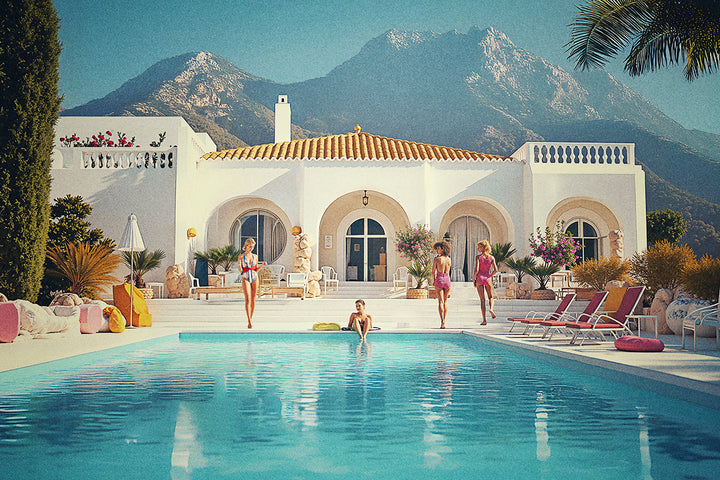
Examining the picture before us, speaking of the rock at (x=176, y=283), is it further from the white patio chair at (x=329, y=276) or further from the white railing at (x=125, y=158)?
the white patio chair at (x=329, y=276)

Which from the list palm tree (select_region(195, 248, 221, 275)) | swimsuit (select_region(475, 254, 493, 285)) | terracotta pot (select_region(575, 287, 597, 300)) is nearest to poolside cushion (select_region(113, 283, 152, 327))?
palm tree (select_region(195, 248, 221, 275))

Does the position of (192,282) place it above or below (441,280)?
below

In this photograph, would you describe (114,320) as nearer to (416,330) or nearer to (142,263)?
(142,263)

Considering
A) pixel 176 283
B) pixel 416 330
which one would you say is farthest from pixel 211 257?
pixel 416 330

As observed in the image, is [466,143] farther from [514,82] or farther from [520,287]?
[520,287]

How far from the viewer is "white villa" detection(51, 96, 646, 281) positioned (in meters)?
16.7

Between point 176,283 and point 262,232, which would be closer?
point 176,283

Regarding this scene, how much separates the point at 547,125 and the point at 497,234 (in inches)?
2180

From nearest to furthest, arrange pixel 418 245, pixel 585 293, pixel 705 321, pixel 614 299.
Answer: pixel 705 321 < pixel 614 299 < pixel 585 293 < pixel 418 245

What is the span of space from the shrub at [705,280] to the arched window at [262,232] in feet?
42.6

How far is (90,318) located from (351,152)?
10.7 metres

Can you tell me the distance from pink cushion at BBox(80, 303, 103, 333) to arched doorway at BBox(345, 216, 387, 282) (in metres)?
10.8

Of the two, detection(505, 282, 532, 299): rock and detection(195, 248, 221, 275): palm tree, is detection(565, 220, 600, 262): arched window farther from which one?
detection(195, 248, 221, 275): palm tree

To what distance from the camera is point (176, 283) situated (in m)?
15.9
